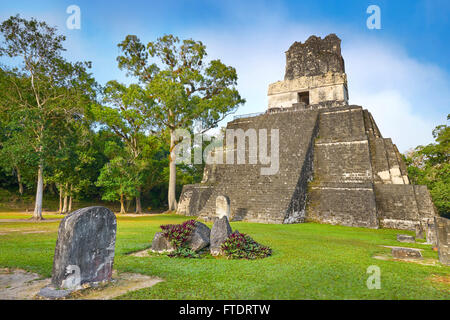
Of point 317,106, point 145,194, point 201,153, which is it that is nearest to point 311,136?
point 317,106

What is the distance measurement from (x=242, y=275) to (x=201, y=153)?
Result: 74.9ft

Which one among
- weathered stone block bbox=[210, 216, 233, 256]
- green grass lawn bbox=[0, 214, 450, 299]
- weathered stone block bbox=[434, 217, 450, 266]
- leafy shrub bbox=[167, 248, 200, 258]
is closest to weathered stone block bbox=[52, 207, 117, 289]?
green grass lawn bbox=[0, 214, 450, 299]

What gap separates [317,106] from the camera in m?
19.4

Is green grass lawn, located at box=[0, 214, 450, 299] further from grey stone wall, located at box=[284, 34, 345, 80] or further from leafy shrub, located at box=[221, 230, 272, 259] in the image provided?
grey stone wall, located at box=[284, 34, 345, 80]

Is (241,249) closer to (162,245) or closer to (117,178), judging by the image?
(162,245)

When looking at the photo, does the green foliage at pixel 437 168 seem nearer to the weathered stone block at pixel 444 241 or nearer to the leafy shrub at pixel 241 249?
the weathered stone block at pixel 444 241

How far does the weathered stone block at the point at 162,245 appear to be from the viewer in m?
5.47

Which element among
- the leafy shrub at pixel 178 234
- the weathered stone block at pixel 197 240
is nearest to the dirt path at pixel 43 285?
the leafy shrub at pixel 178 234

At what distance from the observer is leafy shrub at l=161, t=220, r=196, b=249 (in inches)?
214

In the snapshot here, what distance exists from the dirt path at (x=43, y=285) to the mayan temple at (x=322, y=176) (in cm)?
823

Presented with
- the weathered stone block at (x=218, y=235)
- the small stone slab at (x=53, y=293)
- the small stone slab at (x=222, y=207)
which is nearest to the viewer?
the small stone slab at (x=53, y=293)

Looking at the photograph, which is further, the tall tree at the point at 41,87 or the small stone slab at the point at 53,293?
the tall tree at the point at 41,87

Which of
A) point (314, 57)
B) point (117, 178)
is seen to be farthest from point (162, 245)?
point (314, 57)
